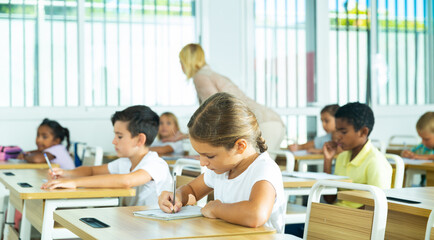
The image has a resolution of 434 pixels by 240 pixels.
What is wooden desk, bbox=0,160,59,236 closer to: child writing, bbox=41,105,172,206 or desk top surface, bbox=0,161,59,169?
desk top surface, bbox=0,161,59,169

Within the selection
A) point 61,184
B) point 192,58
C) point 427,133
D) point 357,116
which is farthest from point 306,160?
point 61,184

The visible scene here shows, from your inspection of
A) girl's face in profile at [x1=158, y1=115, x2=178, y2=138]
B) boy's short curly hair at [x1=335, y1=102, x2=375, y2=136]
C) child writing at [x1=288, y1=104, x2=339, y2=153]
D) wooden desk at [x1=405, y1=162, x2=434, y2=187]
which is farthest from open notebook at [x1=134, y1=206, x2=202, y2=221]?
child writing at [x1=288, y1=104, x2=339, y2=153]

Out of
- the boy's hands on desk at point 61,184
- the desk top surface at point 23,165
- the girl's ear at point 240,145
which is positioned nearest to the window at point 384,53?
the desk top surface at point 23,165

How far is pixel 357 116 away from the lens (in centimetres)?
346

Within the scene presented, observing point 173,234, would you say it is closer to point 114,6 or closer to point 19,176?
point 19,176

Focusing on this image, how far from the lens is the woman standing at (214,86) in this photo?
4.29 metres

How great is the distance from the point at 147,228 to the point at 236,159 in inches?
14.8

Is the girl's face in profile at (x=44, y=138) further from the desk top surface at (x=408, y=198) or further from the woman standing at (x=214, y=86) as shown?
the desk top surface at (x=408, y=198)

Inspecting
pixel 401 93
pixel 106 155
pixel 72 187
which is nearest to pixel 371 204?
pixel 72 187

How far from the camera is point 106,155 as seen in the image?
5430 mm

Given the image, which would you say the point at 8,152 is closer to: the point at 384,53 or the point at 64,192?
the point at 64,192

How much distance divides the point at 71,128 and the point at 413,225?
4143 millimetres

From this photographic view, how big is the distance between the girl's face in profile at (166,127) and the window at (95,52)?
0.46m

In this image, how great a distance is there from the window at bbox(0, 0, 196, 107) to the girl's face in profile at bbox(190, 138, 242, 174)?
168 inches
